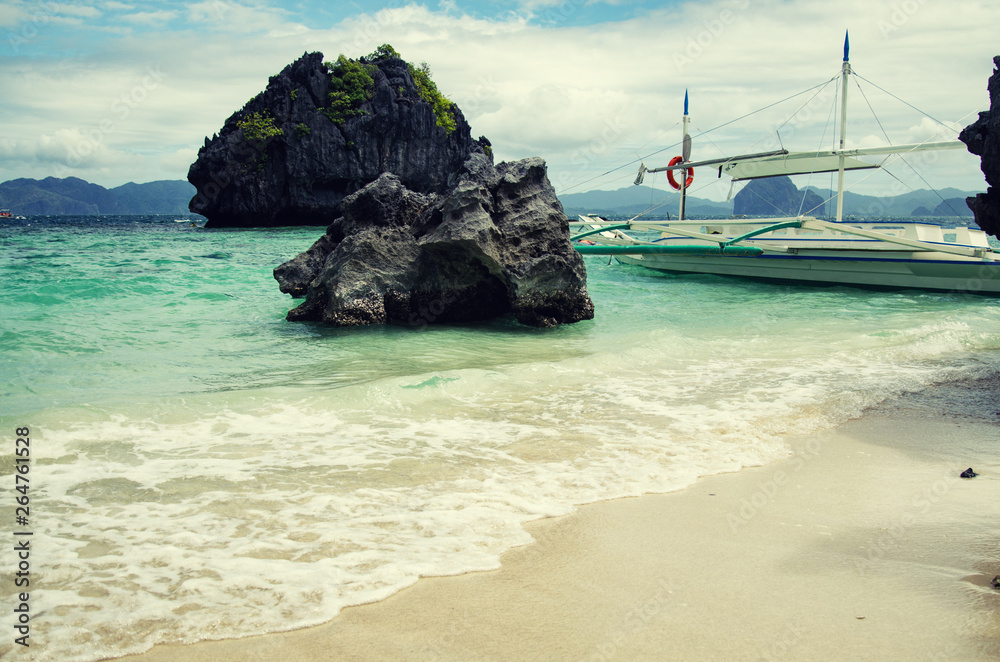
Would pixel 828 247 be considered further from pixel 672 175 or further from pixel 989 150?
pixel 989 150

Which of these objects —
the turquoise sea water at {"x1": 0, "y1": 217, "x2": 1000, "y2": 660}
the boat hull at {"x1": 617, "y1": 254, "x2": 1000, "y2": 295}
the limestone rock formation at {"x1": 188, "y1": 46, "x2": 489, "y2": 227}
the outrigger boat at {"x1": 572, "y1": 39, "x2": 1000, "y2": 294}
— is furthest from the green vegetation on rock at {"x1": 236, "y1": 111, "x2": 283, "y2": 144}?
the turquoise sea water at {"x1": 0, "y1": 217, "x2": 1000, "y2": 660}

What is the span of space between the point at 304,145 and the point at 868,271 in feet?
189

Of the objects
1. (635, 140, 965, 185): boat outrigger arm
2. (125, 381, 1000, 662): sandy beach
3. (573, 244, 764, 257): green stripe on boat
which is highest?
(635, 140, 965, 185): boat outrigger arm

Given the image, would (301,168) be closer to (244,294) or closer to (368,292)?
(244,294)

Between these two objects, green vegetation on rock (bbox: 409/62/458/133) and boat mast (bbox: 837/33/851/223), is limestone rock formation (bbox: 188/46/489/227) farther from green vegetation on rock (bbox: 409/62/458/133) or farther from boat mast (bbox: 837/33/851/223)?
boat mast (bbox: 837/33/851/223)

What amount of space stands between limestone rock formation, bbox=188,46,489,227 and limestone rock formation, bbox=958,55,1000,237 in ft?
201

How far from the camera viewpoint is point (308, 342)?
8469 mm

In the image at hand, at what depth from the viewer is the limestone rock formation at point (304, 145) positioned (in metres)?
63.3

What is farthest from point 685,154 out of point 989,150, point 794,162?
point 989,150

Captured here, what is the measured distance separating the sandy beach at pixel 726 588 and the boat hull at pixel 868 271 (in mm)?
14846

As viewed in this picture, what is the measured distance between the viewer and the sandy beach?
2.23 metres

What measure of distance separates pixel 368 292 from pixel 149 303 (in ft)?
17.3

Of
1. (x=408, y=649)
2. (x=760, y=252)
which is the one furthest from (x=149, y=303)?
(x=760, y=252)

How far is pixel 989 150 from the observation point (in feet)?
11.7
